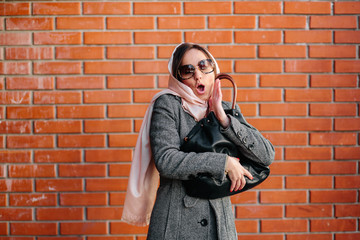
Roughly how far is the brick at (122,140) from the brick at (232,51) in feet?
2.92

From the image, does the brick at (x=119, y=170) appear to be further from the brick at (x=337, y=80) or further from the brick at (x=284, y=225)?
the brick at (x=337, y=80)

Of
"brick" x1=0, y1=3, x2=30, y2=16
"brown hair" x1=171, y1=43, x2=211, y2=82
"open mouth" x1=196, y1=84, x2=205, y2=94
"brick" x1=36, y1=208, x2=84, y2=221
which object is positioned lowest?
"brick" x1=36, y1=208, x2=84, y2=221

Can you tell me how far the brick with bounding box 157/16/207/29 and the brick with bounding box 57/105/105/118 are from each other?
2.60ft

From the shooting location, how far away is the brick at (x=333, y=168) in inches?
96.5

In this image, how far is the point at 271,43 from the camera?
244cm

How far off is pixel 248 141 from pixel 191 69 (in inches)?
18.3

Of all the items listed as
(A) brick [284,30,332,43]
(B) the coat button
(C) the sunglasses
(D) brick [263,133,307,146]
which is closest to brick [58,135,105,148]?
(C) the sunglasses

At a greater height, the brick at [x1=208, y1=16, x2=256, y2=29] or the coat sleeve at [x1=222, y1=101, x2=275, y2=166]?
the brick at [x1=208, y1=16, x2=256, y2=29]

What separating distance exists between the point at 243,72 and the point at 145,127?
1086 millimetres

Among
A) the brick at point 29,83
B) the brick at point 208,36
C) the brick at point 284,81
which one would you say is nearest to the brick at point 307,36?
the brick at point 284,81

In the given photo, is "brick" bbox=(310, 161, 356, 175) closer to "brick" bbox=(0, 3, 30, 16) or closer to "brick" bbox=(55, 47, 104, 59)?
"brick" bbox=(55, 47, 104, 59)

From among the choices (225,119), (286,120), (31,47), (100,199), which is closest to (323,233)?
(286,120)

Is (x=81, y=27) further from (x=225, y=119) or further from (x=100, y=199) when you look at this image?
(x=225, y=119)

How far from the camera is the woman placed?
146 cm
